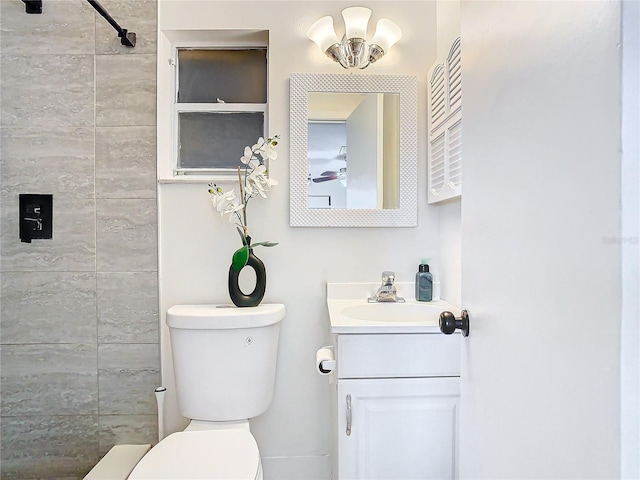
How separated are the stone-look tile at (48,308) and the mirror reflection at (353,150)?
1.03m

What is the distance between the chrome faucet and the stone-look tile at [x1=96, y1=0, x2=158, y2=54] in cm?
135

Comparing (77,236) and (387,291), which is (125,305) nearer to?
(77,236)

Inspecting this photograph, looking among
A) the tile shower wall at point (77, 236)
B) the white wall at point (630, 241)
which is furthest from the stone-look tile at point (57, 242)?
the white wall at point (630, 241)

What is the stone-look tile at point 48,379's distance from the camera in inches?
69.9

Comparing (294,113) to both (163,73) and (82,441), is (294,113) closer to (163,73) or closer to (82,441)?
(163,73)

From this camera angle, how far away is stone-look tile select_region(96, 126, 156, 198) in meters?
1.77

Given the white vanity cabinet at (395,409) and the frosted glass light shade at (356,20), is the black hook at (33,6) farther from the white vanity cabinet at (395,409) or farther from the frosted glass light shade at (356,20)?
the white vanity cabinet at (395,409)

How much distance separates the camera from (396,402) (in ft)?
4.28

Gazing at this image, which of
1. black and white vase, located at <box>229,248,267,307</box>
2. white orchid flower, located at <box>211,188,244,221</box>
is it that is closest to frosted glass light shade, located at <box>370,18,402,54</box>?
white orchid flower, located at <box>211,188,244,221</box>

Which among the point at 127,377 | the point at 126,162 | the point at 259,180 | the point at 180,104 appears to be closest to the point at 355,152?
A: the point at 259,180

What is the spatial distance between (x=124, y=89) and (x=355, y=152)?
988 mm

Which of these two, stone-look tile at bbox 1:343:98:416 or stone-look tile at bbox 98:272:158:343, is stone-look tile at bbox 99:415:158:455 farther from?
stone-look tile at bbox 98:272:158:343

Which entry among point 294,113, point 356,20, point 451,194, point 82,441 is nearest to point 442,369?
point 451,194

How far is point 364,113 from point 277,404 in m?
1.28
